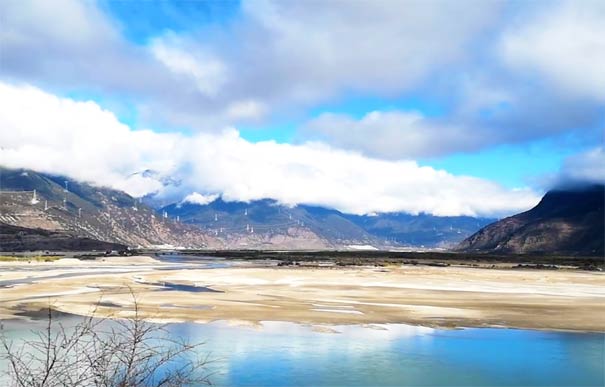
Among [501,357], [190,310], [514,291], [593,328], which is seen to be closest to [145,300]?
[190,310]

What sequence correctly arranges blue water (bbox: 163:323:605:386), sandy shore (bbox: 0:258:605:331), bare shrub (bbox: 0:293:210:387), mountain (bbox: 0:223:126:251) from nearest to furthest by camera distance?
bare shrub (bbox: 0:293:210:387), blue water (bbox: 163:323:605:386), sandy shore (bbox: 0:258:605:331), mountain (bbox: 0:223:126:251)

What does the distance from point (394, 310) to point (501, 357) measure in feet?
42.4

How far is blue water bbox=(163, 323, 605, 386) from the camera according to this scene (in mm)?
17844

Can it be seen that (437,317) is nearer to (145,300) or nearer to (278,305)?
(278,305)

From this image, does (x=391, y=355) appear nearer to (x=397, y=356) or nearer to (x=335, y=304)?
(x=397, y=356)

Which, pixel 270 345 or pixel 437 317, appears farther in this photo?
pixel 437 317

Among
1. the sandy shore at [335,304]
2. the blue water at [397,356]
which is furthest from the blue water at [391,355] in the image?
the sandy shore at [335,304]

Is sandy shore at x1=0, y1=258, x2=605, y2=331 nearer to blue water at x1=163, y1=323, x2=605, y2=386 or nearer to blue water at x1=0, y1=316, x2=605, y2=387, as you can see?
blue water at x1=0, y1=316, x2=605, y2=387

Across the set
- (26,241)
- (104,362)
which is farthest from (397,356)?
(26,241)

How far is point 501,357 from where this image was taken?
70.5 feet

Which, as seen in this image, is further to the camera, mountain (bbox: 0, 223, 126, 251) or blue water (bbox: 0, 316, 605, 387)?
mountain (bbox: 0, 223, 126, 251)

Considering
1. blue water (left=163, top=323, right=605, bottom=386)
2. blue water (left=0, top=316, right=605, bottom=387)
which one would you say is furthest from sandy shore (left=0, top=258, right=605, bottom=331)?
blue water (left=163, top=323, right=605, bottom=386)

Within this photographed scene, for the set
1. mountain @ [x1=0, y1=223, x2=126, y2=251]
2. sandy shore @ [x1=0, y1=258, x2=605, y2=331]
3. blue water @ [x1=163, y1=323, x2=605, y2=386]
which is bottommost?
blue water @ [x1=163, y1=323, x2=605, y2=386]

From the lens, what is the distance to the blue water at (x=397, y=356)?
17844mm
